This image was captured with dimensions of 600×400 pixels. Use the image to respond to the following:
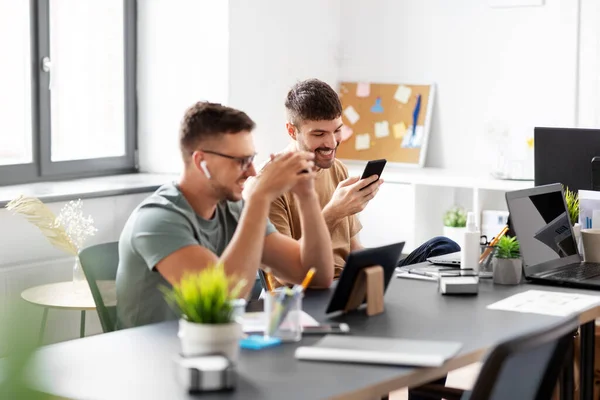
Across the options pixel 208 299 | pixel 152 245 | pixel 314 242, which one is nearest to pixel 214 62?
pixel 314 242

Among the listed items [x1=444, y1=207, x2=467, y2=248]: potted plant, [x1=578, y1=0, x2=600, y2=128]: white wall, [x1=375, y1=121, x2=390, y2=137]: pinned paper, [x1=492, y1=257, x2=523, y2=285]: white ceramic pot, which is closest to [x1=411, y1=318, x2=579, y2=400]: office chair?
[x1=492, y1=257, x2=523, y2=285]: white ceramic pot

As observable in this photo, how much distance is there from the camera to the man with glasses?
205cm

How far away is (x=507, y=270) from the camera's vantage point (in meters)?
2.42

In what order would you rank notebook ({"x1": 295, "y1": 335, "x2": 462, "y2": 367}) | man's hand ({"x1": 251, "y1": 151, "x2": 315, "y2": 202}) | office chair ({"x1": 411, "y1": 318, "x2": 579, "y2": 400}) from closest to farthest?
office chair ({"x1": 411, "y1": 318, "x2": 579, "y2": 400}), notebook ({"x1": 295, "y1": 335, "x2": 462, "y2": 367}), man's hand ({"x1": 251, "y1": 151, "x2": 315, "y2": 202})

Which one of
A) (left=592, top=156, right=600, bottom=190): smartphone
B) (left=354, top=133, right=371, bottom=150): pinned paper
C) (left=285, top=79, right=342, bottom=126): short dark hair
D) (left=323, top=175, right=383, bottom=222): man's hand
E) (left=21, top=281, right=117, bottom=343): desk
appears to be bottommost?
(left=21, top=281, right=117, bottom=343): desk

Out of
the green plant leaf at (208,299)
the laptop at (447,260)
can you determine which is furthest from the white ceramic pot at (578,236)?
the green plant leaf at (208,299)

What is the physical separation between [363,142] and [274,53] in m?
0.79

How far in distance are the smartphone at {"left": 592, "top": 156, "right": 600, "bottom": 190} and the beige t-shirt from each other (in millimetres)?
794

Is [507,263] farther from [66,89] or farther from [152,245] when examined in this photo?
[66,89]

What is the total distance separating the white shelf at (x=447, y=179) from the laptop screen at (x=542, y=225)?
1559 mm

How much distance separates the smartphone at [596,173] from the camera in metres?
2.71

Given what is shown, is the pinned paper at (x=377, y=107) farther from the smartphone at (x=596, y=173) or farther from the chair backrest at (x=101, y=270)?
the chair backrest at (x=101, y=270)

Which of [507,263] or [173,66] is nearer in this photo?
[507,263]

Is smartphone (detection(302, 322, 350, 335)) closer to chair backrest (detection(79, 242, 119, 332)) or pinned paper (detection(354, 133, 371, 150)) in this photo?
chair backrest (detection(79, 242, 119, 332))
